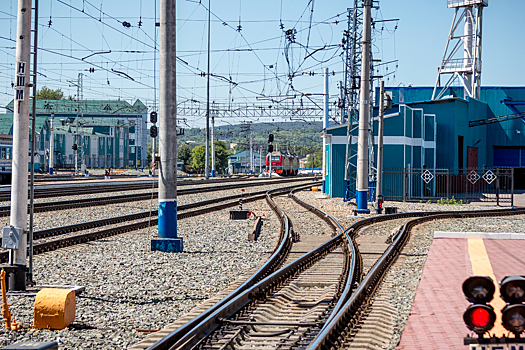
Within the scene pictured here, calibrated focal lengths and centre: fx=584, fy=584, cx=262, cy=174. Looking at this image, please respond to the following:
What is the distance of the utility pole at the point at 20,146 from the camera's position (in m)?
9.23

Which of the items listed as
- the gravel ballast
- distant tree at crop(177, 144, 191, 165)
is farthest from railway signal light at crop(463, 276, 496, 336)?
distant tree at crop(177, 144, 191, 165)

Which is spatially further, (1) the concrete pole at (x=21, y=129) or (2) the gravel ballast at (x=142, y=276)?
(1) the concrete pole at (x=21, y=129)

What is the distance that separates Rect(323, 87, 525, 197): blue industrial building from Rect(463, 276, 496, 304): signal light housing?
2817cm

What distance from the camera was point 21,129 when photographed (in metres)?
9.29

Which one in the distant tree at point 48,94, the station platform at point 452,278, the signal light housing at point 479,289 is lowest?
the station platform at point 452,278

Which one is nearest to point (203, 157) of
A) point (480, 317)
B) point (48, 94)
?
point (48, 94)

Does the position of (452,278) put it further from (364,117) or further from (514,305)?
(364,117)

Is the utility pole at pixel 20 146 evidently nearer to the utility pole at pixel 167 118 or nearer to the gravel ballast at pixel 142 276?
the gravel ballast at pixel 142 276

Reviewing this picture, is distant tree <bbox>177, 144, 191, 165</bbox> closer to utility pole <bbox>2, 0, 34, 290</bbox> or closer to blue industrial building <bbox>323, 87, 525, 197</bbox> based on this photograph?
blue industrial building <bbox>323, 87, 525, 197</bbox>

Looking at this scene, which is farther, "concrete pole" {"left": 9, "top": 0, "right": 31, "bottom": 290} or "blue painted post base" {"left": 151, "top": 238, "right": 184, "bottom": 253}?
"blue painted post base" {"left": 151, "top": 238, "right": 184, "bottom": 253}

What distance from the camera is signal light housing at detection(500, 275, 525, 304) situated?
491 cm

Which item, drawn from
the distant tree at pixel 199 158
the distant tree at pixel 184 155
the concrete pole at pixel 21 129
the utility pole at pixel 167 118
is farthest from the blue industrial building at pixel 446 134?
the distant tree at pixel 184 155

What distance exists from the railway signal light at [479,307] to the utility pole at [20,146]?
6872mm

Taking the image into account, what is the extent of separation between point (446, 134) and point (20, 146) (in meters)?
38.8
